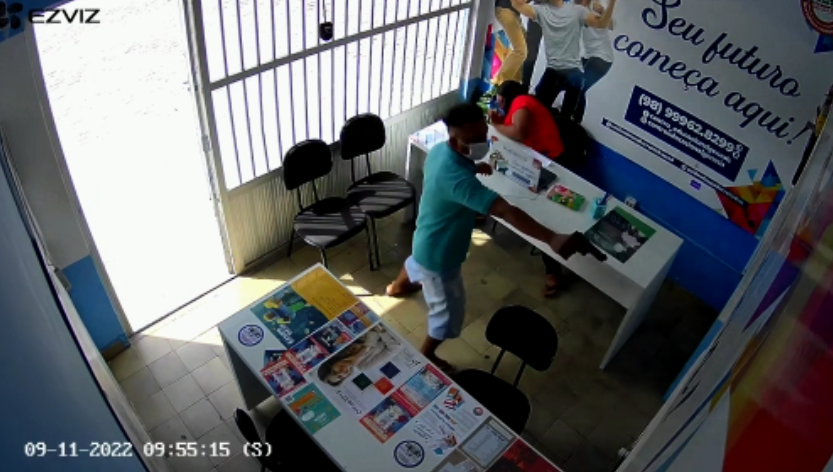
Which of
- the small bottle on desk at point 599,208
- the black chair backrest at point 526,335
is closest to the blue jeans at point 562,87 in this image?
the small bottle on desk at point 599,208

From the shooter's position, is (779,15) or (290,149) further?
(290,149)

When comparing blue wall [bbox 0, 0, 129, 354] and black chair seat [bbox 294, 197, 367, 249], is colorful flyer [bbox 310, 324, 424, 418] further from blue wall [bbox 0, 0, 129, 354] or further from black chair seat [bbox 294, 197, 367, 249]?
blue wall [bbox 0, 0, 129, 354]

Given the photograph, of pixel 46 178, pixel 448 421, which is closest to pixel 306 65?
pixel 46 178

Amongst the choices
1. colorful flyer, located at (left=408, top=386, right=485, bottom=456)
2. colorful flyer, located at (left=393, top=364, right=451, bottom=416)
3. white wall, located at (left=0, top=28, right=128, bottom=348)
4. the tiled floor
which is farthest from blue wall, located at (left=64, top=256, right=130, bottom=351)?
colorful flyer, located at (left=408, top=386, right=485, bottom=456)

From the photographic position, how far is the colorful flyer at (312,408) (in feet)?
10.6

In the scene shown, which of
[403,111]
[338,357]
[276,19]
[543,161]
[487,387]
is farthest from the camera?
[403,111]

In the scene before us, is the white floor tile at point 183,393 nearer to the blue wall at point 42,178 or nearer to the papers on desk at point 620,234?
the blue wall at point 42,178

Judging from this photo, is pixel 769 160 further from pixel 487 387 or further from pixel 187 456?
pixel 187 456

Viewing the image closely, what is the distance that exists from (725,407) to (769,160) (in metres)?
4.24

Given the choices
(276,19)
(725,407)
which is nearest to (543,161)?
(276,19)

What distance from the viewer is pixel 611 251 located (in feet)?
14.5

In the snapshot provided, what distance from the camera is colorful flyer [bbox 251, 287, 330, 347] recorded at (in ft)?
11.8

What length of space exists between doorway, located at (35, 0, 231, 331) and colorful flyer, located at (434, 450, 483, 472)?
2.61 m

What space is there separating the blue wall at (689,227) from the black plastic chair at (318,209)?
82.2 inches
